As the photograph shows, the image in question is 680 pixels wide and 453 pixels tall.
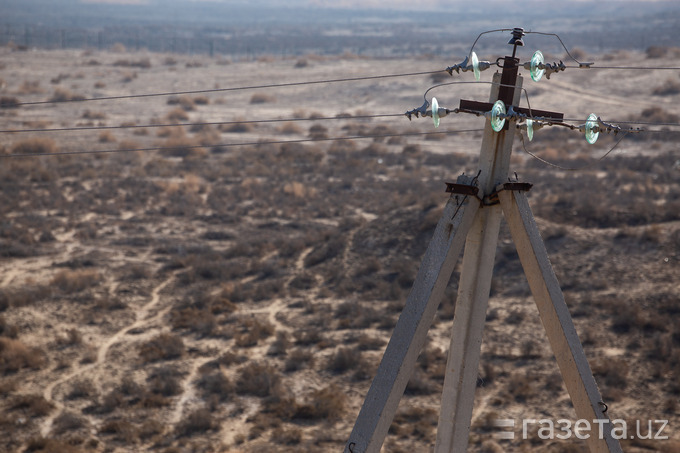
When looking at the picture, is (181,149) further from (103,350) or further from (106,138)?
(103,350)

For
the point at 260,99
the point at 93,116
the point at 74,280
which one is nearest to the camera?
the point at 74,280

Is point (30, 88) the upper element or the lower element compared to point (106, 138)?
upper

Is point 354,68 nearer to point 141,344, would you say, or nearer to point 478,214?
point 141,344

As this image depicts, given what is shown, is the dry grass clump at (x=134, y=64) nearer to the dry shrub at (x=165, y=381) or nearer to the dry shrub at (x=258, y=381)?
the dry shrub at (x=165, y=381)

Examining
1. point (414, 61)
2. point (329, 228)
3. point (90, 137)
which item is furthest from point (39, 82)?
point (329, 228)

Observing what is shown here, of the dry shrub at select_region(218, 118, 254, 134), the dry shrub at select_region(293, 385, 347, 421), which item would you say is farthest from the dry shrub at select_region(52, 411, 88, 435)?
the dry shrub at select_region(218, 118, 254, 134)

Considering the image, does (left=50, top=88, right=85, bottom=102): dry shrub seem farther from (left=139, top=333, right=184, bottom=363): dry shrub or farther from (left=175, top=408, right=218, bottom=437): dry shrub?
(left=175, top=408, right=218, bottom=437): dry shrub

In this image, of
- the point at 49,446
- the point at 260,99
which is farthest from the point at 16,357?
the point at 260,99
